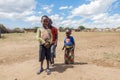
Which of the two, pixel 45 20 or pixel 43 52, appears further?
pixel 43 52

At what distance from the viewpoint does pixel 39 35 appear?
6.30 meters

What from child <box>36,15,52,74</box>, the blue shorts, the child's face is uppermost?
the child's face

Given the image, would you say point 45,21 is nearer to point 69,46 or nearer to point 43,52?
point 43,52

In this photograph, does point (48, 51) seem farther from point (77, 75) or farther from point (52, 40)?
point (77, 75)

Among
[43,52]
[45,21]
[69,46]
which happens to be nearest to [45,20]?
[45,21]

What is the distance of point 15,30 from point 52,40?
3382cm

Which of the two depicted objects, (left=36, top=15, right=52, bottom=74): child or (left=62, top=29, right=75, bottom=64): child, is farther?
(left=62, top=29, right=75, bottom=64): child

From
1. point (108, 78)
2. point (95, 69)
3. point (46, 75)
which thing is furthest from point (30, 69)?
point (108, 78)

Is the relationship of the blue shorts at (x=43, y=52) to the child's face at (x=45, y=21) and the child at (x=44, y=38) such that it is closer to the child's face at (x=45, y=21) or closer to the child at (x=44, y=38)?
the child at (x=44, y=38)

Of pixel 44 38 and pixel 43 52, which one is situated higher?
pixel 44 38

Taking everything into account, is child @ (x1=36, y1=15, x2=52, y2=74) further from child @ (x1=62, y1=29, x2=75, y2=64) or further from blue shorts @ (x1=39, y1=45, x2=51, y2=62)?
child @ (x1=62, y1=29, x2=75, y2=64)

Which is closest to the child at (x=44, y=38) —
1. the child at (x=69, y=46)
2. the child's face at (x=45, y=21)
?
the child's face at (x=45, y=21)

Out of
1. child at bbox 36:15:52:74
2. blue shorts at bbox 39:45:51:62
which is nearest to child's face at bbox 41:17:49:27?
child at bbox 36:15:52:74

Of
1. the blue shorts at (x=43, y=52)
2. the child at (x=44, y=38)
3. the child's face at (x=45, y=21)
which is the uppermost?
the child's face at (x=45, y=21)
